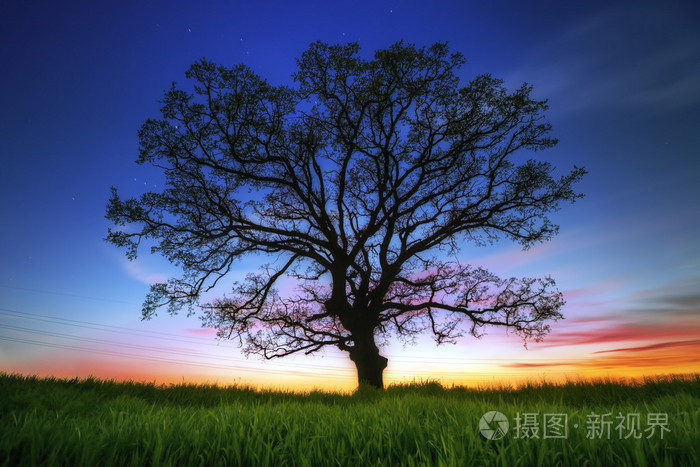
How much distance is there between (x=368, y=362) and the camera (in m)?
14.5

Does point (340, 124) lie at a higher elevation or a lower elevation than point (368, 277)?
higher

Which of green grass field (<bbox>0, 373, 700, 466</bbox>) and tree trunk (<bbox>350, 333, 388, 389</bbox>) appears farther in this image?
tree trunk (<bbox>350, 333, 388, 389</bbox>)

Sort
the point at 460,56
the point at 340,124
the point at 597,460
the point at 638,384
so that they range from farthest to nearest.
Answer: the point at 340,124 → the point at 460,56 → the point at 638,384 → the point at 597,460

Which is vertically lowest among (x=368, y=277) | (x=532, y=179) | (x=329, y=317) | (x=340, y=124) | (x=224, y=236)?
(x=329, y=317)

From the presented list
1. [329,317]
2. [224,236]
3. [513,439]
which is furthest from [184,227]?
[513,439]

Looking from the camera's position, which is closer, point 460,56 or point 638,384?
point 638,384

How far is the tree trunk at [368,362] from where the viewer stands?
1437 cm

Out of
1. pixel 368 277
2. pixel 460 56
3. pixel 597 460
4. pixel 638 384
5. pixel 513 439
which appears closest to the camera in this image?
pixel 597 460

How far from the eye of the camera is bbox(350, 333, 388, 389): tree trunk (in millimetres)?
14367

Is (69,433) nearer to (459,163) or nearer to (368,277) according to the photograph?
(368,277)

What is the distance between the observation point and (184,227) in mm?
13727

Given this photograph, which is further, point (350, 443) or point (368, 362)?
point (368, 362)

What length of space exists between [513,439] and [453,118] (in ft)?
41.3

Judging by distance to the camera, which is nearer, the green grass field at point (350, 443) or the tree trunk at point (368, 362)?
the green grass field at point (350, 443)
